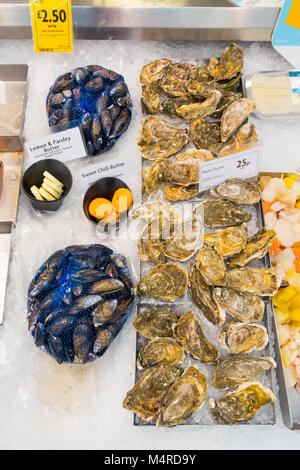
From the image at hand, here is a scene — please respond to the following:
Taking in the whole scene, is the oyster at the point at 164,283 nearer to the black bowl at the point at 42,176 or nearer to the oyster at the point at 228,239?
the oyster at the point at 228,239

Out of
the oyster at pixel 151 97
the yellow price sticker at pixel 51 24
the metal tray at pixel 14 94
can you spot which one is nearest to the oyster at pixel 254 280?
the oyster at pixel 151 97

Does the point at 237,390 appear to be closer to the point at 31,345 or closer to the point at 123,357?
the point at 123,357

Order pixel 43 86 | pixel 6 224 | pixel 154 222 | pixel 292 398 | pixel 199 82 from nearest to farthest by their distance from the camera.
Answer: pixel 292 398, pixel 154 222, pixel 6 224, pixel 199 82, pixel 43 86

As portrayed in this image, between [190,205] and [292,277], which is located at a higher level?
[190,205]

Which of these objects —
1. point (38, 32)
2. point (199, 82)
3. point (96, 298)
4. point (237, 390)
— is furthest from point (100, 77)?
point (237, 390)

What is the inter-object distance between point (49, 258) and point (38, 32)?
3.25ft

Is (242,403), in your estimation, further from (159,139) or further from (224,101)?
(224,101)

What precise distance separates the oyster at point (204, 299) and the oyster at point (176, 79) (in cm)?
86

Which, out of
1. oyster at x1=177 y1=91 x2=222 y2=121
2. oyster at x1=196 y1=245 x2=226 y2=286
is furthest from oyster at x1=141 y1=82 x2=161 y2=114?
oyster at x1=196 y1=245 x2=226 y2=286

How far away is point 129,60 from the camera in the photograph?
2.20 meters

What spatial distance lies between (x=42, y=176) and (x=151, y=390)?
3.17ft

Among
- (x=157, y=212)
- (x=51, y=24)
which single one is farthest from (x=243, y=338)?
(x=51, y=24)

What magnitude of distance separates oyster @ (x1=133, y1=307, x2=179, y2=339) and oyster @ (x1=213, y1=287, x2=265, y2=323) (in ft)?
0.60

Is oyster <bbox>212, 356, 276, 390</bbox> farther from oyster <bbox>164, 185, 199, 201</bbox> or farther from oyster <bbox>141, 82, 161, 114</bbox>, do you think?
oyster <bbox>141, 82, 161, 114</bbox>
